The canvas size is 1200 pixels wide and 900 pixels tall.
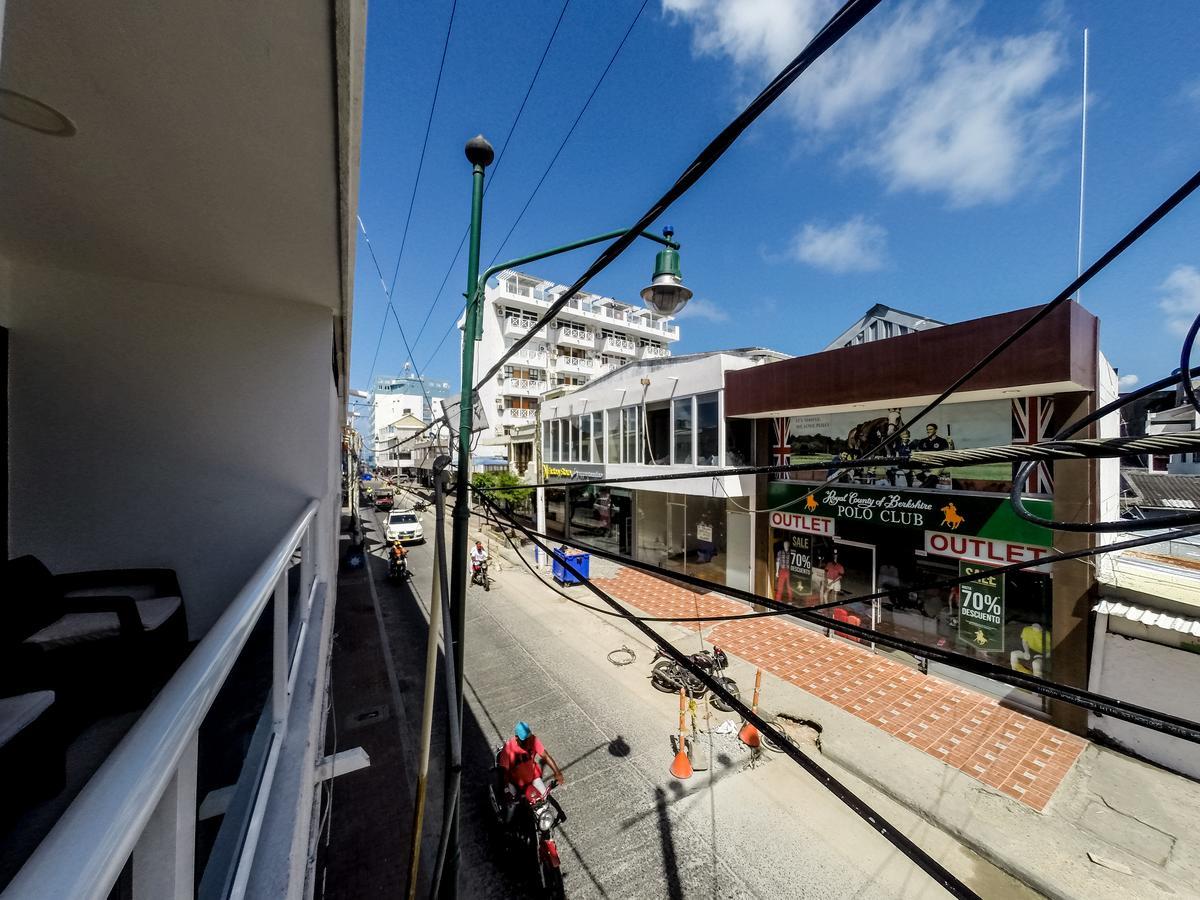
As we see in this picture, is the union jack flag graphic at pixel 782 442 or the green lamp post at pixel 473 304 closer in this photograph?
the green lamp post at pixel 473 304

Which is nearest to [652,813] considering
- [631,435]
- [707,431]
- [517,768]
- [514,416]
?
[517,768]

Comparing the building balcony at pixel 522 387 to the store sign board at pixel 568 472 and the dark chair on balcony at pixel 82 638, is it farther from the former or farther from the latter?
the dark chair on balcony at pixel 82 638

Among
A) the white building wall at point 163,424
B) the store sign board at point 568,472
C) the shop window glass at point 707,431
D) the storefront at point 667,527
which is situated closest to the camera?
the white building wall at point 163,424

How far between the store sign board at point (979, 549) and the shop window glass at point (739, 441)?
3655mm

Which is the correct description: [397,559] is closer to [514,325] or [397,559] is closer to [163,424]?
[163,424]

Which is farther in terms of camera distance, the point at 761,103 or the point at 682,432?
the point at 682,432

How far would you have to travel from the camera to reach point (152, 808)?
0.65m

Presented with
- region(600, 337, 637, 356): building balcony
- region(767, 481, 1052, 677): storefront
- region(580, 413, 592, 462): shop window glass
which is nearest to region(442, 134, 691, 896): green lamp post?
region(767, 481, 1052, 677): storefront

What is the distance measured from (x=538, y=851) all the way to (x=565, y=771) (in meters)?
1.47

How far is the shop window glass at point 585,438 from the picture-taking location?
16.1 meters

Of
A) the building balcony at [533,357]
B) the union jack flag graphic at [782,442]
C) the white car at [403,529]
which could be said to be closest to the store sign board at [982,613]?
the union jack flag graphic at [782,442]

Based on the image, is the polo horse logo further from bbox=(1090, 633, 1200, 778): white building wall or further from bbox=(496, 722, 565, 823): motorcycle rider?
bbox=(496, 722, 565, 823): motorcycle rider

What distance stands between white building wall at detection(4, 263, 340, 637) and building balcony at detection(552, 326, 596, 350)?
27.5m

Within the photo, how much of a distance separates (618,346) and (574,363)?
5097 millimetres
